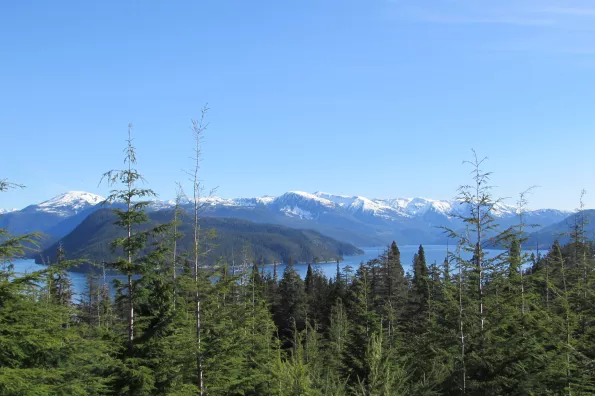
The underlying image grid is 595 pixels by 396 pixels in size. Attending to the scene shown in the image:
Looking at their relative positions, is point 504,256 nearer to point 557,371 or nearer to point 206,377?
point 557,371

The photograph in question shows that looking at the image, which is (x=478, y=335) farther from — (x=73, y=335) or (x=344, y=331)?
(x=344, y=331)

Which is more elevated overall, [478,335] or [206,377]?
[478,335]

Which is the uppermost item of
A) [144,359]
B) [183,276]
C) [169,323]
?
[183,276]

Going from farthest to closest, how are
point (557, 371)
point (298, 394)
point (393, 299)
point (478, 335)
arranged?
point (393, 299), point (478, 335), point (298, 394), point (557, 371)

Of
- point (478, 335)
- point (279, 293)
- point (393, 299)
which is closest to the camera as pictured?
point (478, 335)

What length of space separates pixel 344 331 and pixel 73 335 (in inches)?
1001

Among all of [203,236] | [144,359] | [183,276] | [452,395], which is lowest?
[452,395]

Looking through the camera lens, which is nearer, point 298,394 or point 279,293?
→ point 298,394

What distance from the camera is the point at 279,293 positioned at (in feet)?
211

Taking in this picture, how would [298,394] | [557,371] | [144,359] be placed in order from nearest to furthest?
[557,371]
[298,394]
[144,359]

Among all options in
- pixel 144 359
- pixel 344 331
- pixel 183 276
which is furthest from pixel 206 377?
pixel 344 331

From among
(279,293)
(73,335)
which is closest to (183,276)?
(73,335)

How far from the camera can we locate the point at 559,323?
15.0 metres

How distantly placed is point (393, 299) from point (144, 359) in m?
32.9
